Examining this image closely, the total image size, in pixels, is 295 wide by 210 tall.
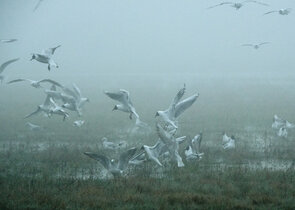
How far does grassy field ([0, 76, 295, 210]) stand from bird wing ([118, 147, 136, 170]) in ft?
0.84

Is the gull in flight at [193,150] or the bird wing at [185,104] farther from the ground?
the bird wing at [185,104]

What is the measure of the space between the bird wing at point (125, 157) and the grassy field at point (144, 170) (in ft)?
0.84

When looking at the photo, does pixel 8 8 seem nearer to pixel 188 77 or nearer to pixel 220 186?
pixel 188 77

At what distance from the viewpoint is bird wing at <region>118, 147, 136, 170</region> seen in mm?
9524

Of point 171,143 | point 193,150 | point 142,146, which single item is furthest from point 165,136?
point 193,150

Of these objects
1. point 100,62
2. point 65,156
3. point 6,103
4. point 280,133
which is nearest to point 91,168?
point 65,156

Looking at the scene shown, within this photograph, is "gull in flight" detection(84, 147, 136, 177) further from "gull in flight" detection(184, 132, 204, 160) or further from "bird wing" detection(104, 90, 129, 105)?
"gull in flight" detection(184, 132, 204, 160)

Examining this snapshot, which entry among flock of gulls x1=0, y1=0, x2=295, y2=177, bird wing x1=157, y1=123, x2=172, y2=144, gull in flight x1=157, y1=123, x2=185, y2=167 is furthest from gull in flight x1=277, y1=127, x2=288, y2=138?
bird wing x1=157, y1=123, x2=172, y2=144

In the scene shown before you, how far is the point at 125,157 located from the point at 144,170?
1.17 m

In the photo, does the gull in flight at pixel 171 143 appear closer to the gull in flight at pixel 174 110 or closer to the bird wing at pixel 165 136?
the bird wing at pixel 165 136

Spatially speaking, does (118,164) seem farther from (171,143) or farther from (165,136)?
(171,143)

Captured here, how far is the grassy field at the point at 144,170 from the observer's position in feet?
28.2

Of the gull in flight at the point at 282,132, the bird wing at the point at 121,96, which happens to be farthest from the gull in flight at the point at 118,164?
the gull in flight at the point at 282,132

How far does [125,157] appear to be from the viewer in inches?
384
